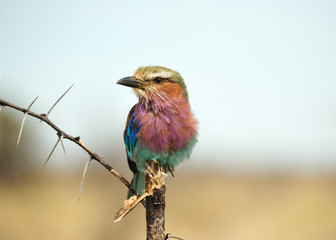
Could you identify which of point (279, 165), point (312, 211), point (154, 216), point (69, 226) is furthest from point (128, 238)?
point (279, 165)

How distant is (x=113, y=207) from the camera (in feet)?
35.5

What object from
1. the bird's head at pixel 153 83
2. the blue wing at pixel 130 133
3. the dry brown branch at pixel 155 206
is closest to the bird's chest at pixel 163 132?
the blue wing at pixel 130 133

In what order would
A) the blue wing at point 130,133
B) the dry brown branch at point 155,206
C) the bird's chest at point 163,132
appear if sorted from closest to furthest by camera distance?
the dry brown branch at point 155,206
the bird's chest at point 163,132
the blue wing at point 130,133

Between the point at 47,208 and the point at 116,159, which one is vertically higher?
the point at 47,208

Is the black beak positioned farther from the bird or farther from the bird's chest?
the bird's chest

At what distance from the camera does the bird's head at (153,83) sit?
372 cm

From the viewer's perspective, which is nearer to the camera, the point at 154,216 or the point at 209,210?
the point at 154,216

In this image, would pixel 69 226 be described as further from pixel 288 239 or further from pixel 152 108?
pixel 152 108

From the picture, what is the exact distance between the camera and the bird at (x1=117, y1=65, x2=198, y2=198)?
3.49m

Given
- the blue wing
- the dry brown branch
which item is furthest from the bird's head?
the dry brown branch

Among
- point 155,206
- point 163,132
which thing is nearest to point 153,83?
point 163,132

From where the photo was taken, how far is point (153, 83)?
3797mm

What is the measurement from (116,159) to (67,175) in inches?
884

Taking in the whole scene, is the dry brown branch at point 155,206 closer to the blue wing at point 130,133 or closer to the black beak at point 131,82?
the blue wing at point 130,133
